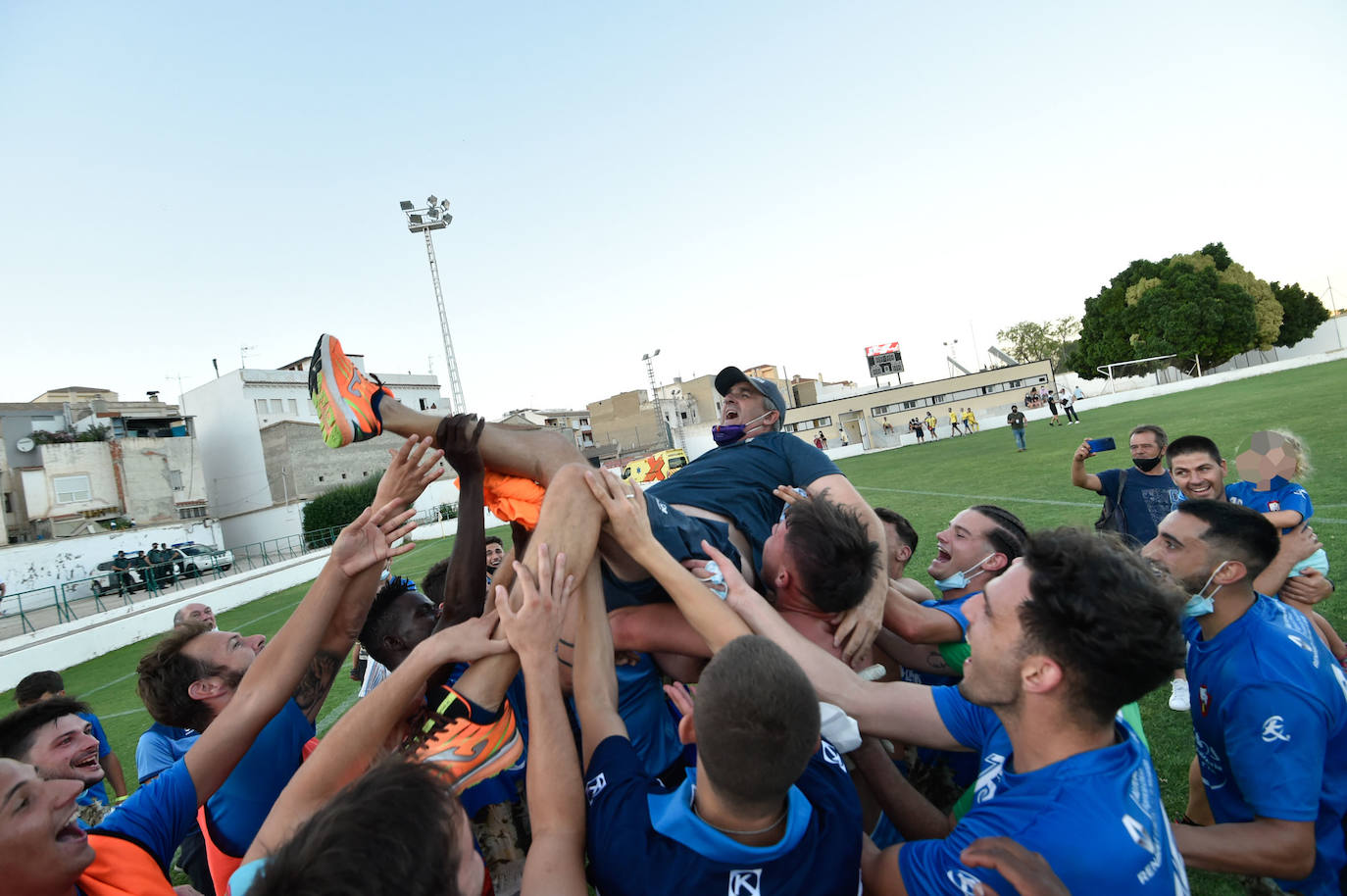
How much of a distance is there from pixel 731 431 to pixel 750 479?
40 centimetres

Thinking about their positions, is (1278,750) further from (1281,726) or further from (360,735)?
(360,735)

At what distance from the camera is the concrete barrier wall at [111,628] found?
1365cm

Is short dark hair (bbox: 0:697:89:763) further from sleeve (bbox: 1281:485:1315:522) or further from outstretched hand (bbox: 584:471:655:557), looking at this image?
sleeve (bbox: 1281:485:1315:522)

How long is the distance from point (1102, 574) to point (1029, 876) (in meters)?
0.71

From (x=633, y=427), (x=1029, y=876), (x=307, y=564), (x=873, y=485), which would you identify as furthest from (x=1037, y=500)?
(x=633, y=427)

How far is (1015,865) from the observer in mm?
1402

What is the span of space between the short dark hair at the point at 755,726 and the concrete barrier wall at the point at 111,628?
49.7ft

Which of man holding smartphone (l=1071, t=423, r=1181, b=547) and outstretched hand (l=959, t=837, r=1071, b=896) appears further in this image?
man holding smartphone (l=1071, t=423, r=1181, b=547)

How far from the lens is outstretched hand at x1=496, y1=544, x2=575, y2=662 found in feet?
5.93

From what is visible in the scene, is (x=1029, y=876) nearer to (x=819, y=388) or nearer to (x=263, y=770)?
(x=263, y=770)

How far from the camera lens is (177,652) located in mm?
2877

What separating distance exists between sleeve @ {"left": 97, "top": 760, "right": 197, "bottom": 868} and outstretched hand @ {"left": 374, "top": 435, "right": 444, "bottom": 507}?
1081mm

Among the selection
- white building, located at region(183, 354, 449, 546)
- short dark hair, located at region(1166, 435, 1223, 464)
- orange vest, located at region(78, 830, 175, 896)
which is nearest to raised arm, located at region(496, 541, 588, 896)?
orange vest, located at region(78, 830, 175, 896)

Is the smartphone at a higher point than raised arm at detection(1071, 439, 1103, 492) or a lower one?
higher
